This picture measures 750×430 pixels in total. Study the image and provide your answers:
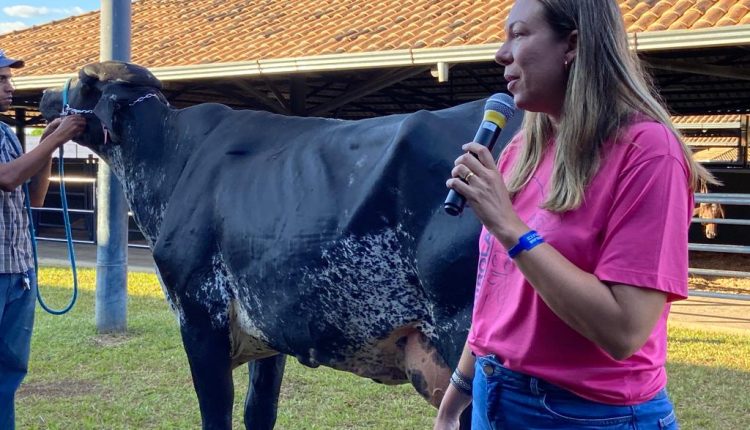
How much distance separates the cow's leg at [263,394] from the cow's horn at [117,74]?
1495 millimetres

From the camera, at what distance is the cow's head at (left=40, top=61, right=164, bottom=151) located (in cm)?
391

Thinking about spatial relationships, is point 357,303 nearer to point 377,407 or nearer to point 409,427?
point 409,427

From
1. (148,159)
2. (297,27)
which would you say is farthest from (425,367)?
(297,27)

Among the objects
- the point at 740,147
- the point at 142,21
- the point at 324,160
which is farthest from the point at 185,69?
the point at 740,147

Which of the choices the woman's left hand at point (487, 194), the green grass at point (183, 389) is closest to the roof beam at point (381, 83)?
the green grass at point (183, 389)

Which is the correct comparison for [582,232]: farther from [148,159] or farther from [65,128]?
[65,128]

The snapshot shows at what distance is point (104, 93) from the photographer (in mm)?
3939

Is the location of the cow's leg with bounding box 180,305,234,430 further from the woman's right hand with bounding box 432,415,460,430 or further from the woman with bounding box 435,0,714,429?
the woman with bounding box 435,0,714,429

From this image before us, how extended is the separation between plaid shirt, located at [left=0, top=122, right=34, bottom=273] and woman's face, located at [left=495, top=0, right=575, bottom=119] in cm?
296

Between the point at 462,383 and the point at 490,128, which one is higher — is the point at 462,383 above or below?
below

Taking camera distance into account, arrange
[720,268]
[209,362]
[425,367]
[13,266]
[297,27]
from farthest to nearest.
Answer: [720,268] < [297,27] < [13,266] < [209,362] < [425,367]

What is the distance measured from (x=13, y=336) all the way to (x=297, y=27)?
828cm

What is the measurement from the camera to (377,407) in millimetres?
5379

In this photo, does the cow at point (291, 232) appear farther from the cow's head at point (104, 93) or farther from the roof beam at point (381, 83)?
the roof beam at point (381, 83)
